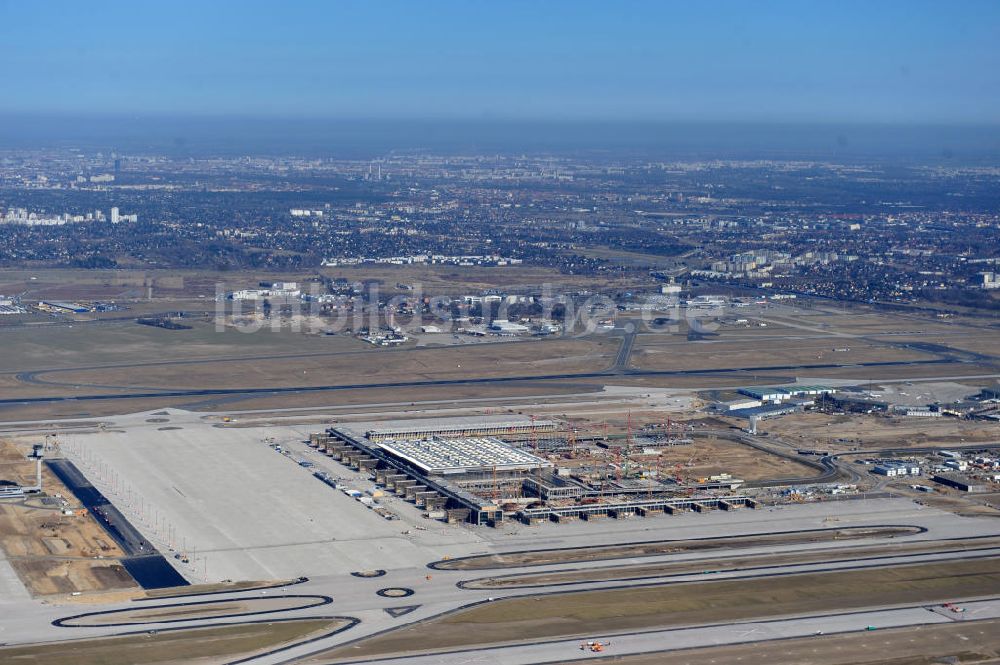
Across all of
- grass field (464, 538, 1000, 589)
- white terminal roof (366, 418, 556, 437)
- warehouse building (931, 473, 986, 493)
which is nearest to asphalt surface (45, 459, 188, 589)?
grass field (464, 538, 1000, 589)

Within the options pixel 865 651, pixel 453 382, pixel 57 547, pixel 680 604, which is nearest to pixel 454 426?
pixel 453 382

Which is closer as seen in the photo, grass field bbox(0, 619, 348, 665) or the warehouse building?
grass field bbox(0, 619, 348, 665)

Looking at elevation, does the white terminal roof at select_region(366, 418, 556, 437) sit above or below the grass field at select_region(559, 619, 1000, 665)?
below

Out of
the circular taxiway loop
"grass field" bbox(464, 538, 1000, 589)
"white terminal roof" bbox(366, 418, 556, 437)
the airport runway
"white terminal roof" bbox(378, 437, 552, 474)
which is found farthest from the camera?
"white terminal roof" bbox(366, 418, 556, 437)

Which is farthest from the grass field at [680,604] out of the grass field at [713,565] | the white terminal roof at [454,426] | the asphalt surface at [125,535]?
the white terminal roof at [454,426]
